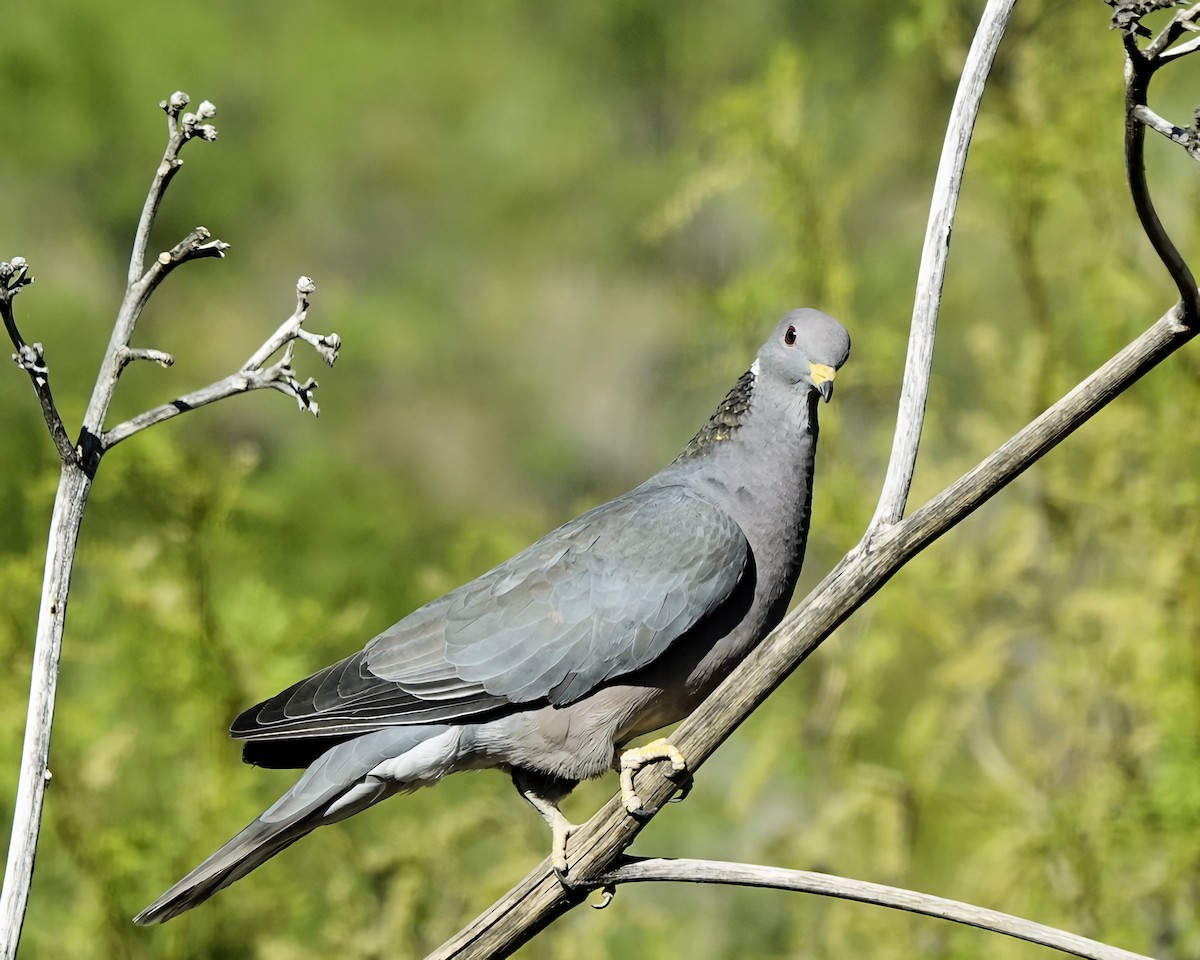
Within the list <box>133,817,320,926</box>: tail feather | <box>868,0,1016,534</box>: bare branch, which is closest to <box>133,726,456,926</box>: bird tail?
<box>133,817,320,926</box>: tail feather

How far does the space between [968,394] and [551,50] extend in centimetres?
359

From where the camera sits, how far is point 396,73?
7855mm

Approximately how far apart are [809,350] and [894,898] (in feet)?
3.96

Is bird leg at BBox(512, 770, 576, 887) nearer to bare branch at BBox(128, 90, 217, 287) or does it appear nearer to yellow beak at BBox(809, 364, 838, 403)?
yellow beak at BBox(809, 364, 838, 403)

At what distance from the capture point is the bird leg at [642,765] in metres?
2.03

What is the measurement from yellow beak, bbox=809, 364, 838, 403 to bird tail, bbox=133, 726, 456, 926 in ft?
3.30

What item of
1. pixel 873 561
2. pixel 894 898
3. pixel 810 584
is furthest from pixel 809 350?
pixel 810 584

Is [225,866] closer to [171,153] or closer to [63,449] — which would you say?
[63,449]

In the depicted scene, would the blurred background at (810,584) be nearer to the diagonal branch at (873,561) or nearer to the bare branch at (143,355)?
the diagonal branch at (873,561)

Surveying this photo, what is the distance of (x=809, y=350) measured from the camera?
103 inches

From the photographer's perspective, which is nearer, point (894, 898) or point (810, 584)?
point (894, 898)

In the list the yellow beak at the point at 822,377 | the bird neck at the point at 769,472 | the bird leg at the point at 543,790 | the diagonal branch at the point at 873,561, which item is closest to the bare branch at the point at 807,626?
the diagonal branch at the point at 873,561

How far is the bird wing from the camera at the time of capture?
99.0 inches

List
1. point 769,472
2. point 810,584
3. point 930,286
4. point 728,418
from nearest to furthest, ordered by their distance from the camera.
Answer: point 930,286 < point 769,472 < point 728,418 < point 810,584
